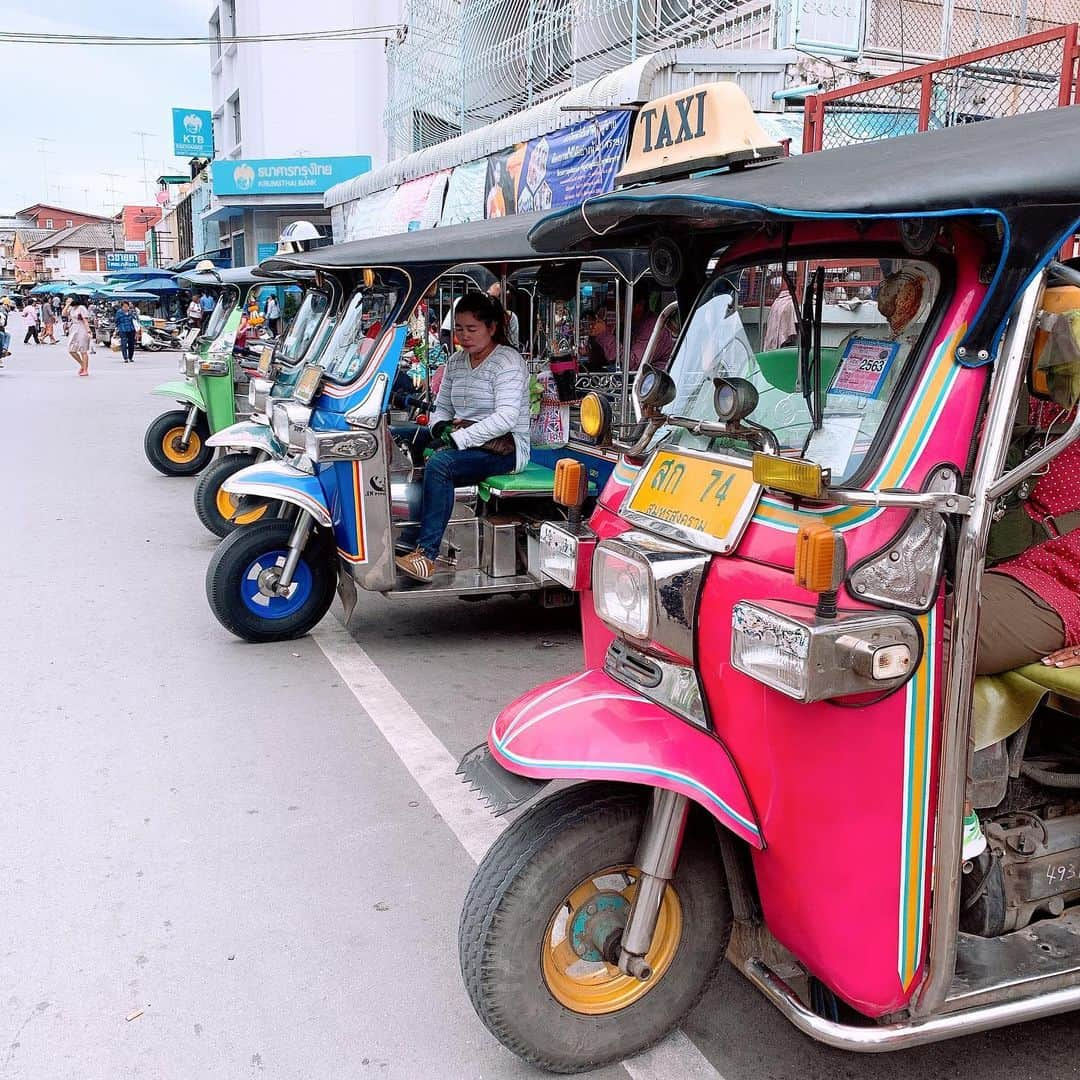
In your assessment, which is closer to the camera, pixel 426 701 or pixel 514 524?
pixel 426 701

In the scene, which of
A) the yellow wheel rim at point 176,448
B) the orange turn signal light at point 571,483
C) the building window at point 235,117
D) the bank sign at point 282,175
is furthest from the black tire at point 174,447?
the building window at point 235,117

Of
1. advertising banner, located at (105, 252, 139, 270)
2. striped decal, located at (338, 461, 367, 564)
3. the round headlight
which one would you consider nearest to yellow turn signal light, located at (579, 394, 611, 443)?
the round headlight

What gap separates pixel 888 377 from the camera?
2.41m

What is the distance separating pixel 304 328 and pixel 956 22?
27.1 ft

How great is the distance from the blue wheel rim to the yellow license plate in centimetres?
346

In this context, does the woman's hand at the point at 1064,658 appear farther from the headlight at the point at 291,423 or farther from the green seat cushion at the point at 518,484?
the headlight at the point at 291,423

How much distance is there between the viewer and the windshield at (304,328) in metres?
6.80

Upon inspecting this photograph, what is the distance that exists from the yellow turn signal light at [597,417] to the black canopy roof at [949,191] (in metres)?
0.65

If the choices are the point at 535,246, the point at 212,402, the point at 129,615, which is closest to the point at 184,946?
the point at 535,246

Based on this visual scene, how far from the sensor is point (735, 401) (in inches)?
103

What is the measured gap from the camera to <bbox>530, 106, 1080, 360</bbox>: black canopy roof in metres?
2.01

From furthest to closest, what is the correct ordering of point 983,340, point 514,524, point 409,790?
point 514,524, point 409,790, point 983,340

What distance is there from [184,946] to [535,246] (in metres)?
2.26

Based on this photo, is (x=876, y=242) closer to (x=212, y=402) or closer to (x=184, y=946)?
(x=184, y=946)
